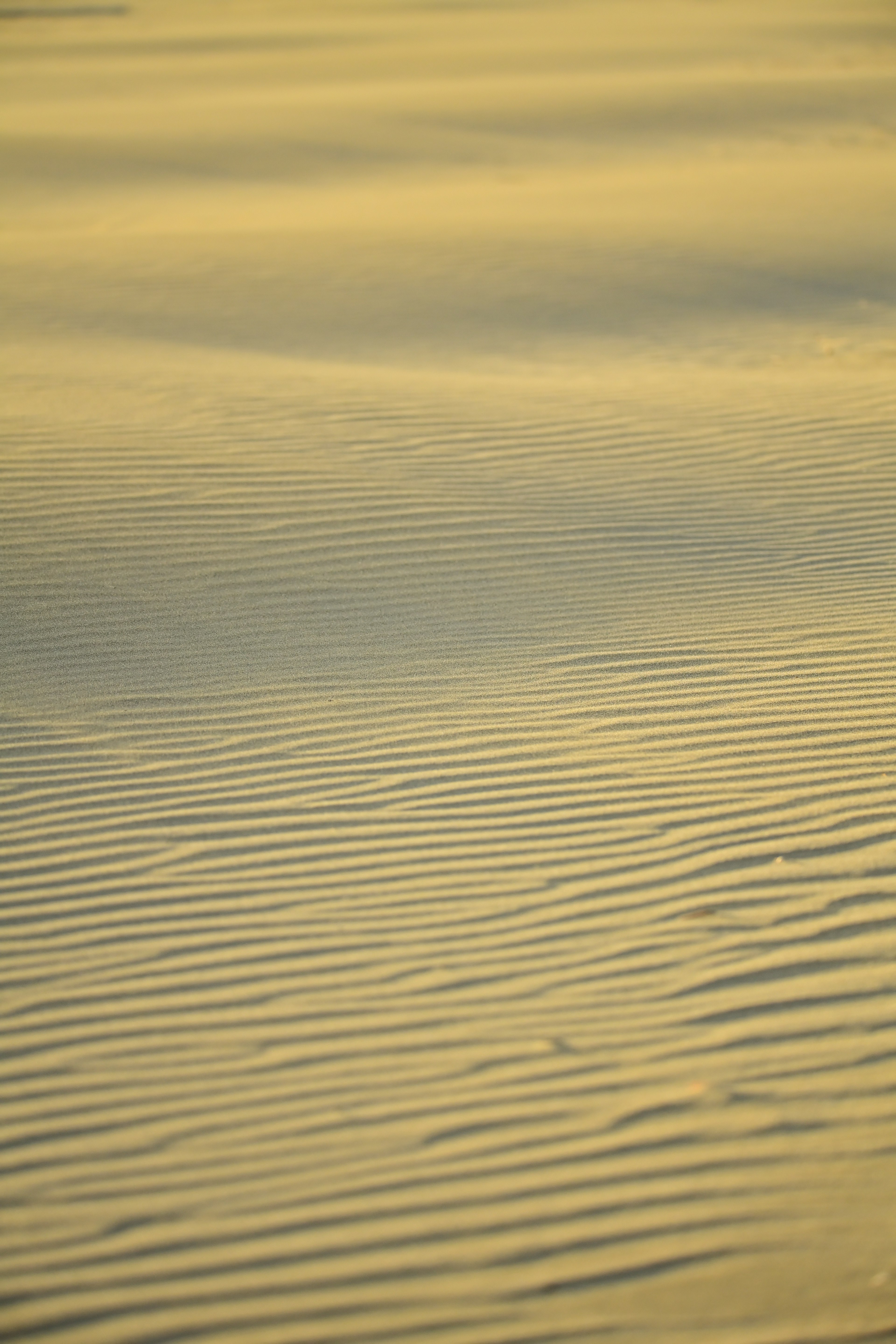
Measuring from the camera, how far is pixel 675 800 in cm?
379

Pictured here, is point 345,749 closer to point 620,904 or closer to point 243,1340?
point 620,904

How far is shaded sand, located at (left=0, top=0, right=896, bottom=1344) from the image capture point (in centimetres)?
247

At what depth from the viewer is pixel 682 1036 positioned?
2932 mm

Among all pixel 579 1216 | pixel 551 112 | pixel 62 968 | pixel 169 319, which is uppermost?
pixel 551 112

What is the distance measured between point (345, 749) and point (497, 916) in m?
1.02

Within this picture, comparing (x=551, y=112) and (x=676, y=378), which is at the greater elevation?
(x=551, y=112)

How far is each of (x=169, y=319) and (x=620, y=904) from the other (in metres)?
7.11

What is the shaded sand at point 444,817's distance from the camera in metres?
2.47

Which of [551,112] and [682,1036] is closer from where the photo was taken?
[682,1036]

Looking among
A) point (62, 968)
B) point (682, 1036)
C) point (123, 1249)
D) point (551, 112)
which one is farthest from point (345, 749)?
point (551, 112)

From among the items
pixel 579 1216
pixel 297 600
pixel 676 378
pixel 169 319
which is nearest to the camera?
pixel 579 1216

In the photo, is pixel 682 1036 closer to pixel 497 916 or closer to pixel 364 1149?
pixel 497 916

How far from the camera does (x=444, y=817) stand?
372 cm

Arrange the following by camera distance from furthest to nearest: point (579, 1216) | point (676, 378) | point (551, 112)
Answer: point (551, 112) → point (676, 378) → point (579, 1216)
